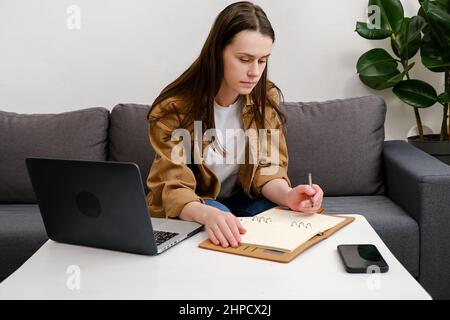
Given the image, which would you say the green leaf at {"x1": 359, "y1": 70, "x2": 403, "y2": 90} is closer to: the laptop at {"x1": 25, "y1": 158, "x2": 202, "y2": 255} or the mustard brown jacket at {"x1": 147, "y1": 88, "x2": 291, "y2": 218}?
the mustard brown jacket at {"x1": 147, "y1": 88, "x2": 291, "y2": 218}

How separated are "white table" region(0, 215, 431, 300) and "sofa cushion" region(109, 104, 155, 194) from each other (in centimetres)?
118

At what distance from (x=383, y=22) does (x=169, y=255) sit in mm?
1730

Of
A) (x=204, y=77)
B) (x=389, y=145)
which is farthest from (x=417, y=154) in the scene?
(x=204, y=77)

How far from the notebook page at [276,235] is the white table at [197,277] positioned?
0.10 ft

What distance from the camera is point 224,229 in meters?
1.23

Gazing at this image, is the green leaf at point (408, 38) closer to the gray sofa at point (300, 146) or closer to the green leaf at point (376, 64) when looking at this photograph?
the green leaf at point (376, 64)

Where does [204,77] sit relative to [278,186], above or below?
above

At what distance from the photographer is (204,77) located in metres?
1.71

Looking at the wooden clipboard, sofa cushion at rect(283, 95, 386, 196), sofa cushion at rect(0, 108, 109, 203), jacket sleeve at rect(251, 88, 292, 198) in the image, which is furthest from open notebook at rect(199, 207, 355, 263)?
sofa cushion at rect(0, 108, 109, 203)

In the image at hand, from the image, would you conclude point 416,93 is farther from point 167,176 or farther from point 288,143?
point 167,176

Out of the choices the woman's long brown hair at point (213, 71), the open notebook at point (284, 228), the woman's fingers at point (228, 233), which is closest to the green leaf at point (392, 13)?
the woman's long brown hair at point (213, 71)

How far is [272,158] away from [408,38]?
3.22 ft

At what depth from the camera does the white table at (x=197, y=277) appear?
39.3 inches
